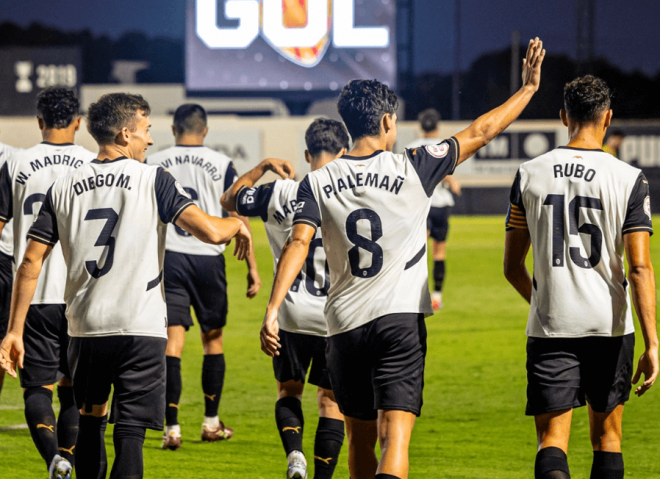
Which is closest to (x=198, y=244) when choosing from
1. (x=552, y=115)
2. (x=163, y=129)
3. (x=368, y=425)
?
(x=368, y=425)

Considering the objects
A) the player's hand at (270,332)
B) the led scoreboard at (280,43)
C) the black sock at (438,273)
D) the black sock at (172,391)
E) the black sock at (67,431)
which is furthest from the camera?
the led scoreboard at (280,43)

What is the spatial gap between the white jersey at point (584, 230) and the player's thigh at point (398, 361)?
0.61m

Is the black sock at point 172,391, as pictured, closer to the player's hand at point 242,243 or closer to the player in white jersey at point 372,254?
the player's hand at point 242,243

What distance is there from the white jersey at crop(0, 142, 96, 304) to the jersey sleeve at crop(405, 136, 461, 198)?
215 centimetres

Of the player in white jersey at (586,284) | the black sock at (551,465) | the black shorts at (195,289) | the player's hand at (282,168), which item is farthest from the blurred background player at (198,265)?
the black sock at (551,465)

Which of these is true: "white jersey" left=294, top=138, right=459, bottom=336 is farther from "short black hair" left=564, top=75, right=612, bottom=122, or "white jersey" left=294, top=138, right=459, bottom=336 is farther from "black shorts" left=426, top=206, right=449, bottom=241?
"black shorts" left=426, top=206, right=449, bottom=241

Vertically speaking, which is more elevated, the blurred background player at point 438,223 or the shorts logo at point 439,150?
the shorts logo at point 439,150

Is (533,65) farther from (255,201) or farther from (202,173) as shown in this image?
(202,173)

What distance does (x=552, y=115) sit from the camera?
6731cm

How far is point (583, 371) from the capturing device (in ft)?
14.3

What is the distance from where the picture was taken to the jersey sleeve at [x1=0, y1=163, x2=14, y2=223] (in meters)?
5.40

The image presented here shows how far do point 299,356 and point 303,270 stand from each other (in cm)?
49

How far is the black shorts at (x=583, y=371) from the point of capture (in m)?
4.29

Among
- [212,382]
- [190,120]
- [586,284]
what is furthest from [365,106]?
[212,382]
